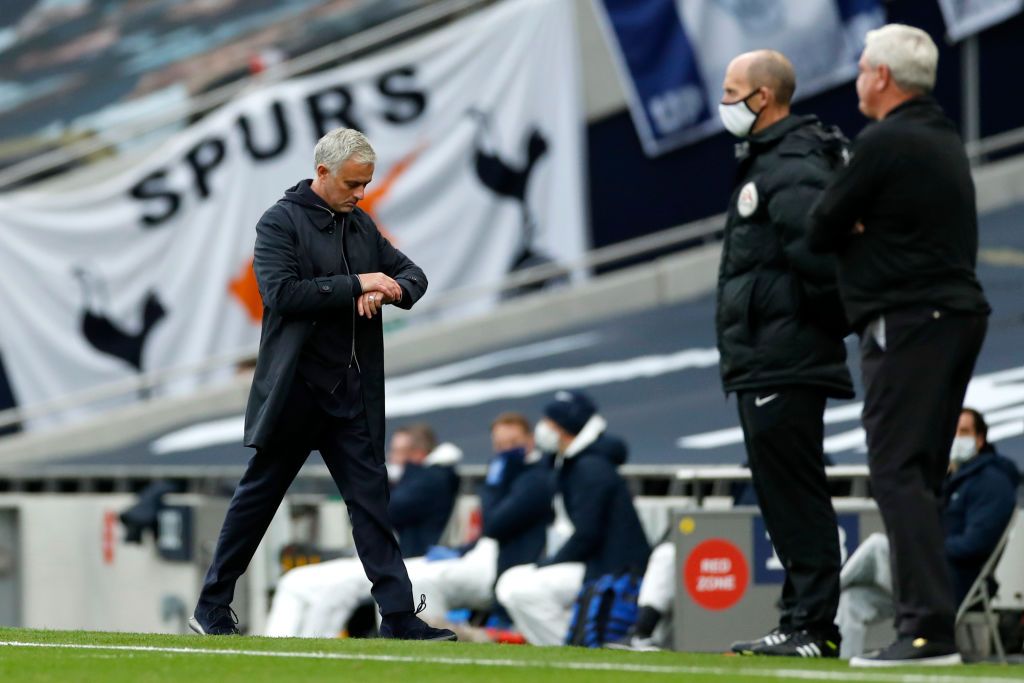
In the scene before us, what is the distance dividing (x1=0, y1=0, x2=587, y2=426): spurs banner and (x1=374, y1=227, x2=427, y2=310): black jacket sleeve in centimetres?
842

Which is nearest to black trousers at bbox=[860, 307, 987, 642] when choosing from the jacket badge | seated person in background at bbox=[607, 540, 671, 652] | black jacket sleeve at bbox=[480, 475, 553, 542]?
the jacket badge

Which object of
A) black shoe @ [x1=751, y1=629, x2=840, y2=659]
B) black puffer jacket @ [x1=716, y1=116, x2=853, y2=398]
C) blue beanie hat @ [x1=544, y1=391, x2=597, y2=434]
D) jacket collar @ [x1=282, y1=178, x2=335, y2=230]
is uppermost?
jacket collar @ [x1=282, y1=178, x2=335, y2=230]

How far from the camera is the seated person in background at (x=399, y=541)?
10.6 metres

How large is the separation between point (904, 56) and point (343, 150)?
174 cm

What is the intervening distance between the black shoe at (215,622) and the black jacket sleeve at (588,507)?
3281 mm

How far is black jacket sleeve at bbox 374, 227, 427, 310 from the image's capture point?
21.5 feet

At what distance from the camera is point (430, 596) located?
10.7 meters

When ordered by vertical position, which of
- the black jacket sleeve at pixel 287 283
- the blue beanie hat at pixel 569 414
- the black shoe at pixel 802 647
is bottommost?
the black shoe at pixel 802 647

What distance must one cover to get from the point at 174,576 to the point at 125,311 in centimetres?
327

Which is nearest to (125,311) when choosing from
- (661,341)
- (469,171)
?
(469,171)

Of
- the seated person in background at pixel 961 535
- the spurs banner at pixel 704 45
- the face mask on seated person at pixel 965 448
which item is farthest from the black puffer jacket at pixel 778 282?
the spurs banner at pixel 704 45

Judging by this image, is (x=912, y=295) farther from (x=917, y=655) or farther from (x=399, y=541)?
(x=399, y=541)

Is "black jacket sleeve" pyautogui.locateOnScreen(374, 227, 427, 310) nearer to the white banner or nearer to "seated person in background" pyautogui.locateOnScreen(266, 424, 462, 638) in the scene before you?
"seated person in background" pyautogui.locateOnScreen(266, 424, 462, 638)

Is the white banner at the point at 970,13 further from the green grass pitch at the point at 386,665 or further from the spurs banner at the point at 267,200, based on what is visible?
the green grass pitch at the point at 386,665
